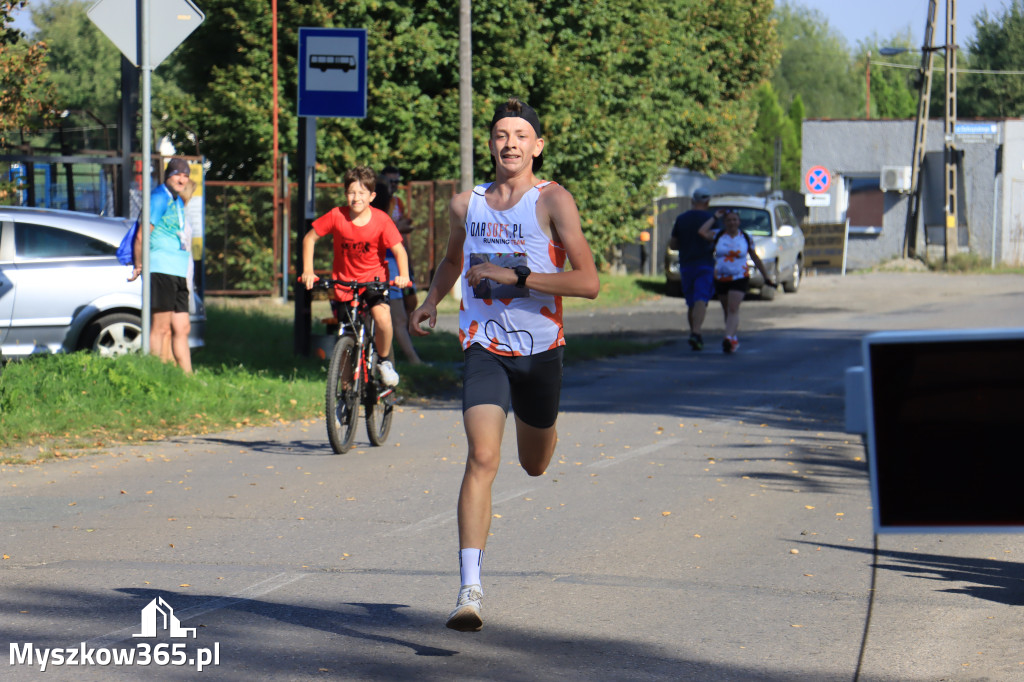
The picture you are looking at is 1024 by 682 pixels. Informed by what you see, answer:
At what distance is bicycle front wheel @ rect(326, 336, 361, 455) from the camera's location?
9.12 meters

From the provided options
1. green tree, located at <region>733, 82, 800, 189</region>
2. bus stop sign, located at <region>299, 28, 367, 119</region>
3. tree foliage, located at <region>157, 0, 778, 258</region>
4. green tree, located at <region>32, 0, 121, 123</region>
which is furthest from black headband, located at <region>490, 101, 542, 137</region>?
green tree, located at <region>733, 82, 800, 189</region>

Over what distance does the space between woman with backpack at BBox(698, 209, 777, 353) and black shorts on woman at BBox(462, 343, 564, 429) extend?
12.0 metres

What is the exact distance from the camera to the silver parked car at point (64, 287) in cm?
1265

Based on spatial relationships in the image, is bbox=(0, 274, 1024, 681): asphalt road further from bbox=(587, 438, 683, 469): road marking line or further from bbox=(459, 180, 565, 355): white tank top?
bbox=(459, 180, 565, 355): white tank top

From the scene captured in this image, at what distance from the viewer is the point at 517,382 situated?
17.3 feet

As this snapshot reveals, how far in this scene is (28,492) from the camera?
25.9 feet

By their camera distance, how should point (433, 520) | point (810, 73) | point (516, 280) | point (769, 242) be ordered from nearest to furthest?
point (516, 280) < point (433, 520) < point (769, 242) < point (810, 73)

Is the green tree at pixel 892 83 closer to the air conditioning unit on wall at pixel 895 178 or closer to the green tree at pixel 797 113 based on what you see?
the green tree at pixel 797 113

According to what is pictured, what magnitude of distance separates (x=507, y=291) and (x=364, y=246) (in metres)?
4.66

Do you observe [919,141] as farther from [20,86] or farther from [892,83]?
[892,83]

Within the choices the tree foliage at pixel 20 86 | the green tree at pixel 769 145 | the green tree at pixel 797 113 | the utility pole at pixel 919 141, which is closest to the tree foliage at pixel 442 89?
the tree foliage at pixel 20 86

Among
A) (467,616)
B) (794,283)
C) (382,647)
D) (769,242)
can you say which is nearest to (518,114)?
(467,616)

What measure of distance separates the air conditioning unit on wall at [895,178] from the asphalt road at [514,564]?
3109cm

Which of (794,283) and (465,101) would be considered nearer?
(465,101)
